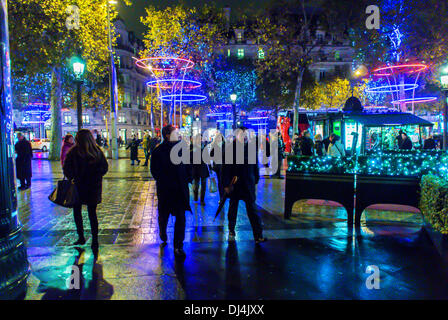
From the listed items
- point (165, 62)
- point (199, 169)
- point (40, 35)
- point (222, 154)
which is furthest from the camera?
point (165, 62)

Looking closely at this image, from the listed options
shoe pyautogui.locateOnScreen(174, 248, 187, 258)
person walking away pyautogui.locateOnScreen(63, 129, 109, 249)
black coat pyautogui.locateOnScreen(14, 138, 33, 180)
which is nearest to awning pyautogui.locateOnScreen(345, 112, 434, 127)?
shoe pyautogui.locateOnScreen(174, 248, 187, 258)

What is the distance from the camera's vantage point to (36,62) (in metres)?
→ 13.3

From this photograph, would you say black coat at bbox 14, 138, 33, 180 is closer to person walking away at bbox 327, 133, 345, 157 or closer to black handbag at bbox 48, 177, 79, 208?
black handbag at bbox 48, 177, 79, 208

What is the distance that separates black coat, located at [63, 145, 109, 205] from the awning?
14914 mm

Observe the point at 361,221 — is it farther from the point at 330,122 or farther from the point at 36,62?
the point at 330,122

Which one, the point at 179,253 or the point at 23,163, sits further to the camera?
the point at 23,163

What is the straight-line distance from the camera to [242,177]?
5.54m

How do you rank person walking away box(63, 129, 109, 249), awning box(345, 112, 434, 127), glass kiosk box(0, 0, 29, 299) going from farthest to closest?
1. awning box(345, 112, 434, 127)
2. person walking away box(63, 129, 109, 249)
3. glass kiosk box(0, 0, 29, 299)

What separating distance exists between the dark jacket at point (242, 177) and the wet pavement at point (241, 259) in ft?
2.42

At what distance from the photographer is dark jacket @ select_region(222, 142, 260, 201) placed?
18.1 ft

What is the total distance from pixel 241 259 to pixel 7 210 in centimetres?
283

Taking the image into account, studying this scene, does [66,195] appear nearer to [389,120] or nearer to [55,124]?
[389,120]

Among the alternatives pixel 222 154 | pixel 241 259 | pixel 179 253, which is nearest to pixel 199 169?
pixel 222 154
